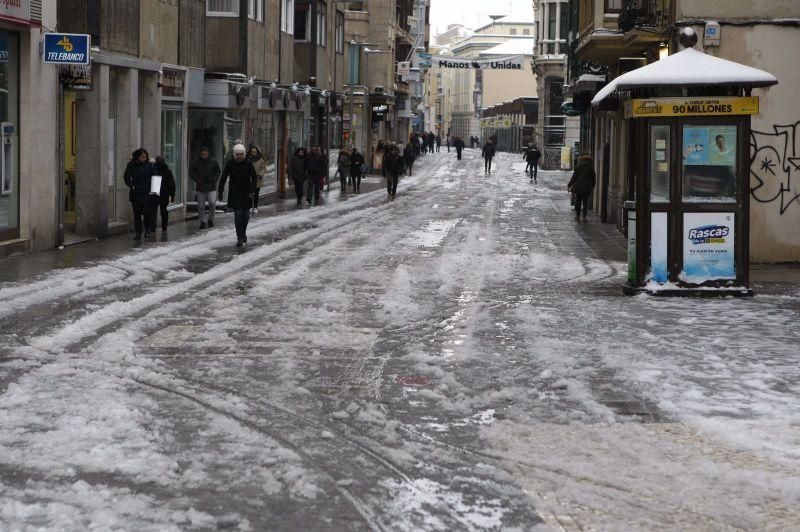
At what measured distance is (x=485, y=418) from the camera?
8.70m

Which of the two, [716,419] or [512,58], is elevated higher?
[512,58]

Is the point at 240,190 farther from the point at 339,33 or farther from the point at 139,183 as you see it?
the point at 339,33

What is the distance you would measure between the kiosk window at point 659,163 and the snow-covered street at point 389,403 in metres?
1.25

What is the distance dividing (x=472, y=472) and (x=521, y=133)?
10357 cm

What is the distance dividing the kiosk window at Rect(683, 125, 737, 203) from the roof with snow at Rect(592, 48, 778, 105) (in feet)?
1.75

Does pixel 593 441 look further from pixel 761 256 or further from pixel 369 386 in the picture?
pixel 761 256

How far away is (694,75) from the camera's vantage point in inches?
602

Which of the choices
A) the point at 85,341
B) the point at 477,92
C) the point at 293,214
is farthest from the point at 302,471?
the point at 477,92

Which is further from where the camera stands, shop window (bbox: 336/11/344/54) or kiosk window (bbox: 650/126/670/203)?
shop window (bbox: 336/11/344/54)

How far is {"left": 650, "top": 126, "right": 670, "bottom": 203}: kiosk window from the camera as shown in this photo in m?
15.4

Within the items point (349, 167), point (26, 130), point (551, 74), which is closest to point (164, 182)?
point (26, 130)

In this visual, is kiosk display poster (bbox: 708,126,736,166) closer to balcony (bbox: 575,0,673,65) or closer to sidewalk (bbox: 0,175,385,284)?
balcony (bbox: 575,0,673,65)

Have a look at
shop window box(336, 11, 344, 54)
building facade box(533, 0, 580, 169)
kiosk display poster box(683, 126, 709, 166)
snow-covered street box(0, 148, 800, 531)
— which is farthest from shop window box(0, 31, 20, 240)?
building facade box(533, 0, 580, 169)

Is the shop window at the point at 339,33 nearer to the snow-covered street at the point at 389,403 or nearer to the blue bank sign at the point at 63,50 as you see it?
the blue bank sign at the point at 63,50
